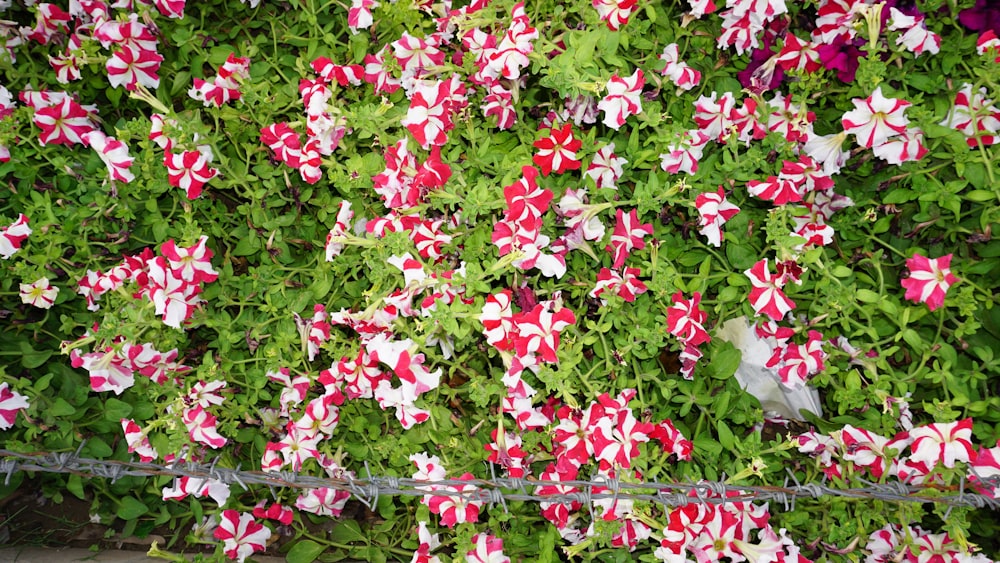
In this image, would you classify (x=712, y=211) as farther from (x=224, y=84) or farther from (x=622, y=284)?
(x=224, y=84)

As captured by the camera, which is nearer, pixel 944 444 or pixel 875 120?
pixel 944 444

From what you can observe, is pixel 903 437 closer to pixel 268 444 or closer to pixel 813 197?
pixel 813 197

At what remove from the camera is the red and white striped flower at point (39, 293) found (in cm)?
181

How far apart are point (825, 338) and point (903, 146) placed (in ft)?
1.81

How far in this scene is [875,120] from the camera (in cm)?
162

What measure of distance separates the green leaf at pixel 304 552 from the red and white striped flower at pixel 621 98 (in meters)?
1.49

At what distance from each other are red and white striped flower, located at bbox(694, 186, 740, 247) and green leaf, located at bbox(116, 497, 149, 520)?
1.84 meters

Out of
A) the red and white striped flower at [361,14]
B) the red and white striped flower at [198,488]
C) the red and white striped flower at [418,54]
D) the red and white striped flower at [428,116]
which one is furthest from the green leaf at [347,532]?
the red and white striped flower at [361,14]

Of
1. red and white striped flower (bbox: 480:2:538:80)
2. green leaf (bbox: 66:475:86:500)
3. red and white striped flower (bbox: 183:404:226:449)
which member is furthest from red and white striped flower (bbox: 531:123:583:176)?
green leaf (bbox: 66:475:86:500)

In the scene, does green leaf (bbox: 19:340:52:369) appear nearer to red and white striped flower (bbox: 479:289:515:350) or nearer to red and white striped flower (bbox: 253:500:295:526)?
red and white striped flower (bbox: 253:500:295:526)

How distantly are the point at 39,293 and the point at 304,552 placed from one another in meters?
1.07

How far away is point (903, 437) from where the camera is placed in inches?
63.0

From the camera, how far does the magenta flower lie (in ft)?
5.15

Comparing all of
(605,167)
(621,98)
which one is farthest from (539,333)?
(621,98)
